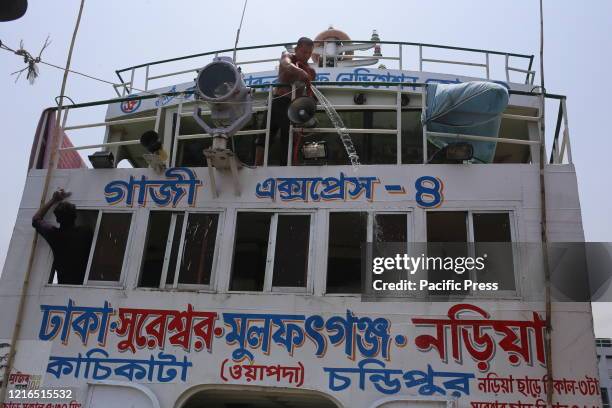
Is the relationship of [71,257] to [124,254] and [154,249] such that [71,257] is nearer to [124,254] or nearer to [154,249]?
[124,254]

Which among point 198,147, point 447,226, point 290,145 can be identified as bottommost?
point 447,226

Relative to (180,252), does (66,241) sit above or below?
above

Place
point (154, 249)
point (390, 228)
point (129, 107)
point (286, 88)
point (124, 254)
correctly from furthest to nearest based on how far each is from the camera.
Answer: point (129, 107) → point (286, 88) → point (154, 249) → point (124, 254) → point (390, 228)

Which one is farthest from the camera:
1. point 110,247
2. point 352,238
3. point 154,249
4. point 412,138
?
point 412,138

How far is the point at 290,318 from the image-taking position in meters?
6.19

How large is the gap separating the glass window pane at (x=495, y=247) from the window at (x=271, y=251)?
216 cm

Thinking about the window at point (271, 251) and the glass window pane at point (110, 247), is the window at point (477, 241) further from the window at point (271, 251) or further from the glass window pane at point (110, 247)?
the glass window pane at point (110, 247)

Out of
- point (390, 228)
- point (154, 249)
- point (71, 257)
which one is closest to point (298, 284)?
point (390, 228)

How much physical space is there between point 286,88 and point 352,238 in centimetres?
254

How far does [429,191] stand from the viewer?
6660 mm

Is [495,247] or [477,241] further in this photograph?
[477,241]

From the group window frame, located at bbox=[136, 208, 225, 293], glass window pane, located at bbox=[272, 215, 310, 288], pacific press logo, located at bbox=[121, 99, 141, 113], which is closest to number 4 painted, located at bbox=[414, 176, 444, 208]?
glass window pane, located at bbox=[272, 215, 310, 288]

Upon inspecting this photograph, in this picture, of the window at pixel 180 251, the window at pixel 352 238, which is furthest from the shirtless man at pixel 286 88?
the window at pixel 352 238

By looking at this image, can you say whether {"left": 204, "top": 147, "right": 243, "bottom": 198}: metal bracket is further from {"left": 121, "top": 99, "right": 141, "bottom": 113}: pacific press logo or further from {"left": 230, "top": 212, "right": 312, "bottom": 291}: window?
{"left": 121, "top": 99, "right": 141, "bottom": 113}: pacific press logo
